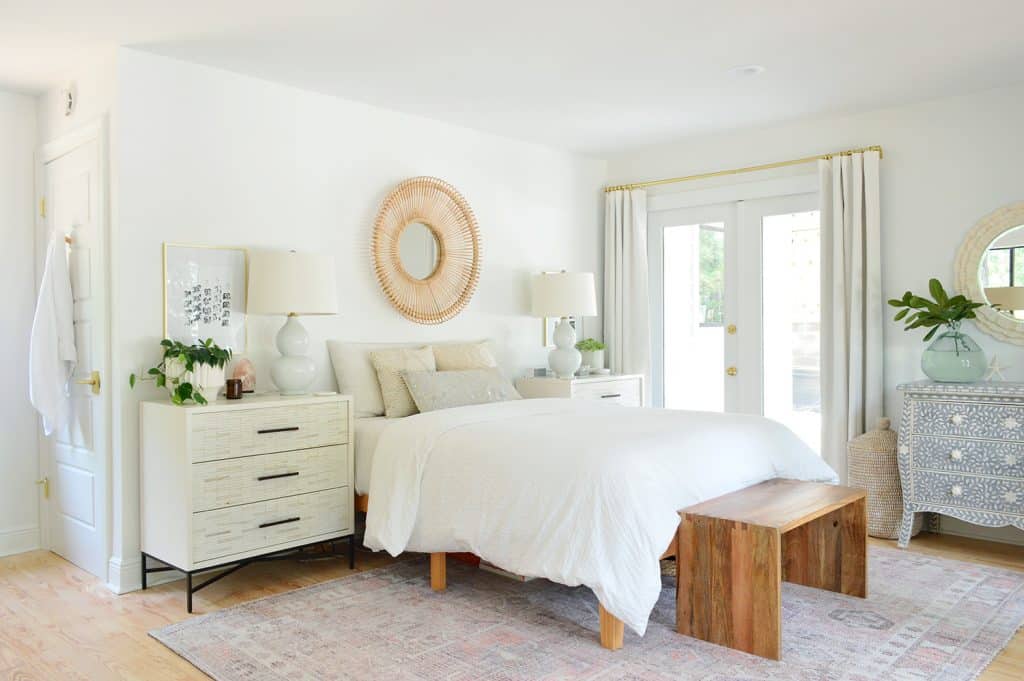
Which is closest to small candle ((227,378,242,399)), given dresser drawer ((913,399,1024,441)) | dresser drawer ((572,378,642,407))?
dresser drawer ((572,378,642,407))

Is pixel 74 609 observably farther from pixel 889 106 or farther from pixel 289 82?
pixel 889 106

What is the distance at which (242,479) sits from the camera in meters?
3.46

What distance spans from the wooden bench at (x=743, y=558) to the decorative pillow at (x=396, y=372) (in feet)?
5.70

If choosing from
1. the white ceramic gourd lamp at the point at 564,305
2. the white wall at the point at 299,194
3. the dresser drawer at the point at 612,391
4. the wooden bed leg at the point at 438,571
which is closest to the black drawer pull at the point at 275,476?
the white wall at the point at 299,194

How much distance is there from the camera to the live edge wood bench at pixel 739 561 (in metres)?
2.77

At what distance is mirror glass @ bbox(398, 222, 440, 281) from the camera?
15.6 feet

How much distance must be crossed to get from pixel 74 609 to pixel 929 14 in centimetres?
421

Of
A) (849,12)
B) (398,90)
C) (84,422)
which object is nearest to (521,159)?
(398,90)

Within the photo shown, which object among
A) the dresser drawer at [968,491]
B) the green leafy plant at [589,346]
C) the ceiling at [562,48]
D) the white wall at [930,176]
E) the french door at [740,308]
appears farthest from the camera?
the green leafy plant at [589,346]

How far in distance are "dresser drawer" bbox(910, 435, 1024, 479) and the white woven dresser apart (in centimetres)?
289

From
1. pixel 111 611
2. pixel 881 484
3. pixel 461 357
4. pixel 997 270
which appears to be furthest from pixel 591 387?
pixel 111 611

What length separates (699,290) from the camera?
224 inches

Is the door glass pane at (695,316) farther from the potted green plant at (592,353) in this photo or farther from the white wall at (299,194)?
the white wall at (299,194)

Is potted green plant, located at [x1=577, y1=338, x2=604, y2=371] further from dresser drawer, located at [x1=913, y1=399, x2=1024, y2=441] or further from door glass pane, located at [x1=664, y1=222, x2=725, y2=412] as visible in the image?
dresser drawer, located at [x1=913, y1=399, x2=1024, y2=441]
